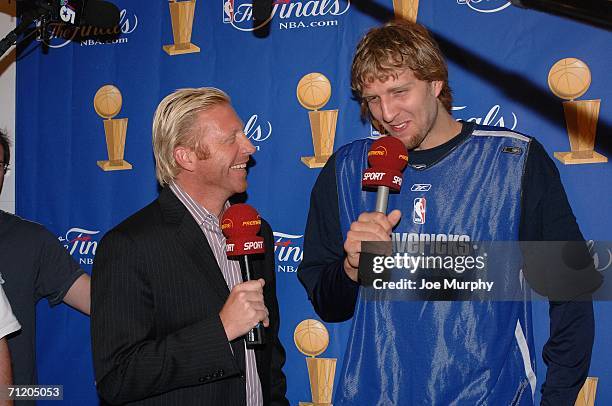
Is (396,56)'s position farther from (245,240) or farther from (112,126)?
(112,126)

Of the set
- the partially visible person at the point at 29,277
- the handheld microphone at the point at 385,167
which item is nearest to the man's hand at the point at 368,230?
the handheld microphone at the point at 385,167

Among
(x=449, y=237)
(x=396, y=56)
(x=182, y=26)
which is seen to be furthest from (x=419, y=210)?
(x=182, y=26)

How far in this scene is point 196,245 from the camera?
1.99 meters

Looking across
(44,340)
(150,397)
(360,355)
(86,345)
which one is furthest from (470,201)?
(44,340)

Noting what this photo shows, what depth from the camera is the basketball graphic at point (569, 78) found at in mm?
2338

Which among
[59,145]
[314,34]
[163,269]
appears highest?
[314,34]

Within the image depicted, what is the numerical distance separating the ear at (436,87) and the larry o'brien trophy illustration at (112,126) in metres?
1.49

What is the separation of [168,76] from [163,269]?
1.21m

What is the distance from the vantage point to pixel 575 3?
28.3 inches

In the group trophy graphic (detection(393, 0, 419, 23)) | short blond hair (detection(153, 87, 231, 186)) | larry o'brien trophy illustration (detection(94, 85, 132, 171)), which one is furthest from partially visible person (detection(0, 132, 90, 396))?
trophy graphic (detection(393, 0, 419, 23))

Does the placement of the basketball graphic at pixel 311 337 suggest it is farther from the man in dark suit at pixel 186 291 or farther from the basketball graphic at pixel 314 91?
the basketball graphic at pixel 314 91

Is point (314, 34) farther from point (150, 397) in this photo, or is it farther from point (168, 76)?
point (150, 397)

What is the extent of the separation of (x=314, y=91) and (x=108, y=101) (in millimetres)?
973

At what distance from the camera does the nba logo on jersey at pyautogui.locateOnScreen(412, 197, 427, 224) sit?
195 centimetres
